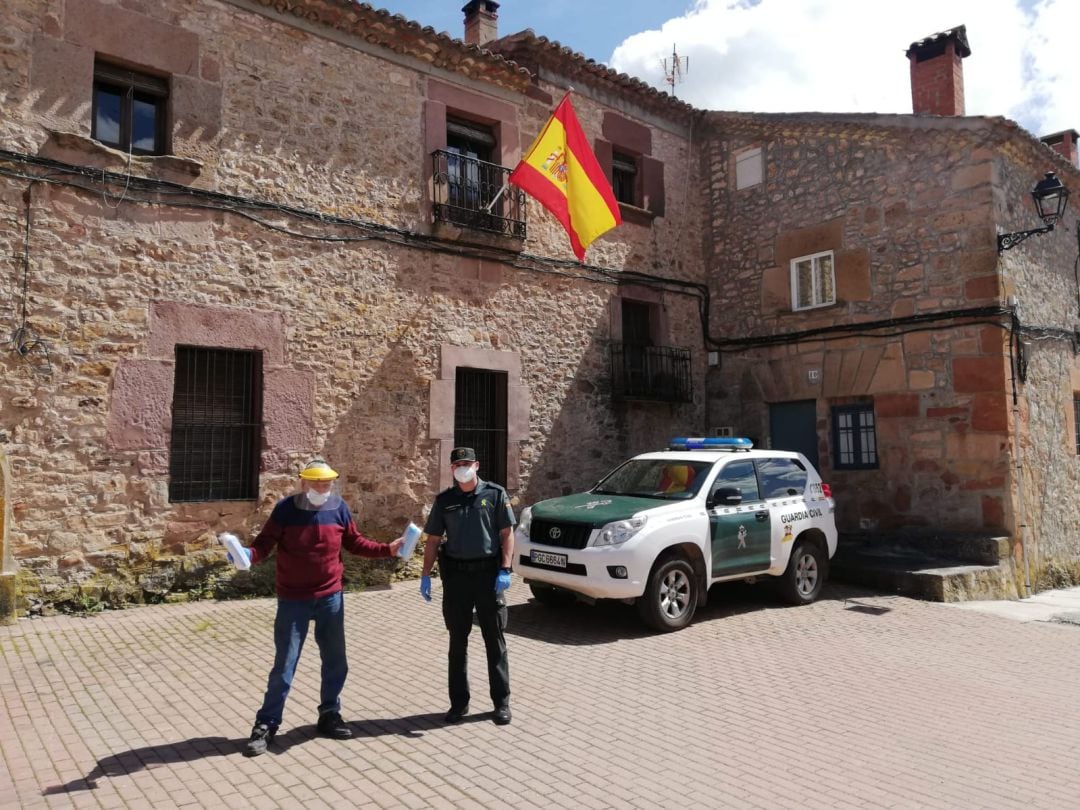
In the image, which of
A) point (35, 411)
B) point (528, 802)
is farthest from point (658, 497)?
point (35, 411)

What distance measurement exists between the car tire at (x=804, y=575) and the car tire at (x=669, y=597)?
159 cm

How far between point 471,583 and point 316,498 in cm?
110

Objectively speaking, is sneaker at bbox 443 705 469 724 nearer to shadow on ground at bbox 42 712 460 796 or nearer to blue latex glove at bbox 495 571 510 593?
shadow on ground at bbox 42 712 460 796

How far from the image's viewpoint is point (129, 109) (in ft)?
27.6

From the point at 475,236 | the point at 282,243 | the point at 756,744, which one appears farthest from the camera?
the point at 475,236

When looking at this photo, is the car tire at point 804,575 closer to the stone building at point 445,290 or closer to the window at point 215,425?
the stone building at point 445,290

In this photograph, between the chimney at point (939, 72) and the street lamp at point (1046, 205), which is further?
the chimney at point (939, 72)

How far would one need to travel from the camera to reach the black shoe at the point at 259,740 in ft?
14.1

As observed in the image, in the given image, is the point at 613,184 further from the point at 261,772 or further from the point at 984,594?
the point at 261,772

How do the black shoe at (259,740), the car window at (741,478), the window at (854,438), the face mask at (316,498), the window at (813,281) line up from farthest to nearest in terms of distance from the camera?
the window at (813,281) → the window at (854,438) → the car window at (741,478) → the face mask at (316,498) → the black shoe at (259,740)

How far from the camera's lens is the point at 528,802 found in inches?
149

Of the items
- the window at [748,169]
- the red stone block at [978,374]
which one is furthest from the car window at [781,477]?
the window at [748,169]

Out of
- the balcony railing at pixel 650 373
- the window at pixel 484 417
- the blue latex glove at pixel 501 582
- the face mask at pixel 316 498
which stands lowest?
→ the blue latex glove at pixel 501 582

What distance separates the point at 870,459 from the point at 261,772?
10.2 m
